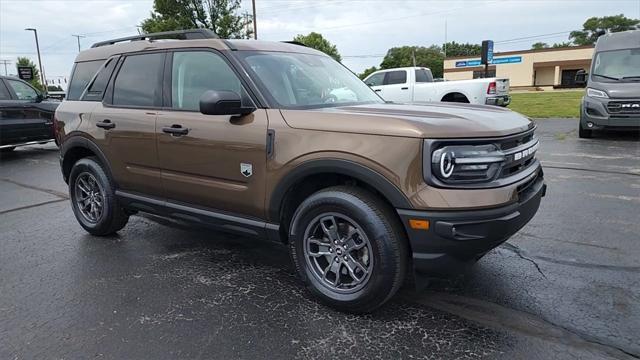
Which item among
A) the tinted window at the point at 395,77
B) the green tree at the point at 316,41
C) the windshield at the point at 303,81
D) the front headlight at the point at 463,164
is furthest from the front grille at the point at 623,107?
the green tree at the point at 316,41

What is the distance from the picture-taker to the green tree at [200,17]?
1407 inches

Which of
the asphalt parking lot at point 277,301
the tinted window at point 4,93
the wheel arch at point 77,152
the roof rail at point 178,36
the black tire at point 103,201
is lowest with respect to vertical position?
the asphalt parking lot at point 277,301

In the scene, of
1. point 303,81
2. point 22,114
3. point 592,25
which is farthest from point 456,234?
point 592,25

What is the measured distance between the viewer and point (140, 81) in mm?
4465

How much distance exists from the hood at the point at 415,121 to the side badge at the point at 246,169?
456 mm

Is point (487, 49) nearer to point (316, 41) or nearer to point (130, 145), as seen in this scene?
point (130, 145)

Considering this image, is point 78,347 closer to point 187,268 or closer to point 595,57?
point 187,268

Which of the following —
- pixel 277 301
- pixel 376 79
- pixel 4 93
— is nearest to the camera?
pixel 277 301

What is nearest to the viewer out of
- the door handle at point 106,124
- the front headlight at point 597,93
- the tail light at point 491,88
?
the door handle at point 106,124

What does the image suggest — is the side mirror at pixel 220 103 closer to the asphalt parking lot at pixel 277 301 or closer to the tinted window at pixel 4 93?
the asphalt parking lot at pixel 277 301

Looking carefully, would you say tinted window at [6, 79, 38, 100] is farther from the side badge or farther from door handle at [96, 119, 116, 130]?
the side badge

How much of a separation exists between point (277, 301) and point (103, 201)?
7.70ft

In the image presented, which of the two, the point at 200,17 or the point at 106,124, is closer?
the point at 106,124

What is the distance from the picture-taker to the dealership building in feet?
189
